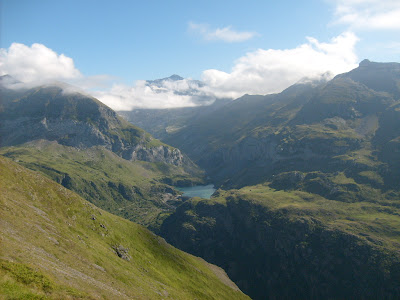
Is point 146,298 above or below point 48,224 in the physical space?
below

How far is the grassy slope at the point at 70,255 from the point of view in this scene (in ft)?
130

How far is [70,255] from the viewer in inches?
2908

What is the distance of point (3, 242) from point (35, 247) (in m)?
13.6

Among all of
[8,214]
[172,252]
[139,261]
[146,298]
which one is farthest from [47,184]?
[172,252]

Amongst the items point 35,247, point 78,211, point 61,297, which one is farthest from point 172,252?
point 61,297

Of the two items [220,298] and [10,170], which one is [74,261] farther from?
[220,298]

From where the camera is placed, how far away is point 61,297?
118 ft

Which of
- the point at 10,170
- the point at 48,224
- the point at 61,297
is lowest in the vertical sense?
the point at 48,224

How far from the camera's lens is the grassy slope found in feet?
130

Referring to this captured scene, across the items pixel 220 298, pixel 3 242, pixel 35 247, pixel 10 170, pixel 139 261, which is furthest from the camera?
pixel 220 298

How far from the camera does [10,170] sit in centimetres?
10294

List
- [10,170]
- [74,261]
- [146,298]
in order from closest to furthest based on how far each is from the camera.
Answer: [74,261] < [146,298] < [10,170]

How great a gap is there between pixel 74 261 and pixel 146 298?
81.6 feet

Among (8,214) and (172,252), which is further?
A: (172,252)
